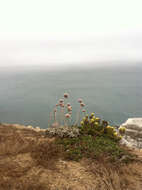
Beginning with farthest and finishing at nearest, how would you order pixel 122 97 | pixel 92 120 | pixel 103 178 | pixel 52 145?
pixel 122 97, pixel 92 120, pixel 52 145, pixel 103 178

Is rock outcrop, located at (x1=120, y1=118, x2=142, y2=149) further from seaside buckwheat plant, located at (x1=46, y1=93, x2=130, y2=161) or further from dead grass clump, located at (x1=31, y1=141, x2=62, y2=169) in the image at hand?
dead grass clump, located at (x1=31, y1=141, x2=62, y2=169)

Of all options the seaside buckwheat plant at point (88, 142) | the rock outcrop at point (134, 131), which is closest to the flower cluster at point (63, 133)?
the seaside buckwheat plant at point (88, 142)

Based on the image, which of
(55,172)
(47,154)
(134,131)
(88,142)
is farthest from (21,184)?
(134,131)

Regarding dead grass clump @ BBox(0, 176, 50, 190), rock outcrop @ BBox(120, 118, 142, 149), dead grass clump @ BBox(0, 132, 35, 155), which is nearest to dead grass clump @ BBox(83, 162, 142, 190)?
dead grass clump @ BBox(0, 176, 50, 190)

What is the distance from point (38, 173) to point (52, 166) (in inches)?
16.9

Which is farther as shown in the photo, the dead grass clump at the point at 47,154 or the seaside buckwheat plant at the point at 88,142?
the seaside buckwheat plant at the point at 88,142

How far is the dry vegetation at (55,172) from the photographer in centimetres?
307

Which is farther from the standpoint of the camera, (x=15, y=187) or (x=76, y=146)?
(x=76, y=146)

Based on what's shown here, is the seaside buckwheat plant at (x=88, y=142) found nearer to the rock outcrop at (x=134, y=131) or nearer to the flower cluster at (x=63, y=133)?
the flower cluster at (x=63, y=133)

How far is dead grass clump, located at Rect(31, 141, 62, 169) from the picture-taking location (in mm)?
3814

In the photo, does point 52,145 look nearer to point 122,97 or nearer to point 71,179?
point 71,179

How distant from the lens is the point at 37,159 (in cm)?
394

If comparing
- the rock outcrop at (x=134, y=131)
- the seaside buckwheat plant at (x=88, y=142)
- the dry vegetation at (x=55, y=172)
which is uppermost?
the seaside buckwheat plant at (x=88, y=142)

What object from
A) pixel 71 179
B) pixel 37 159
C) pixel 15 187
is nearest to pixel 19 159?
pixel 37 159
